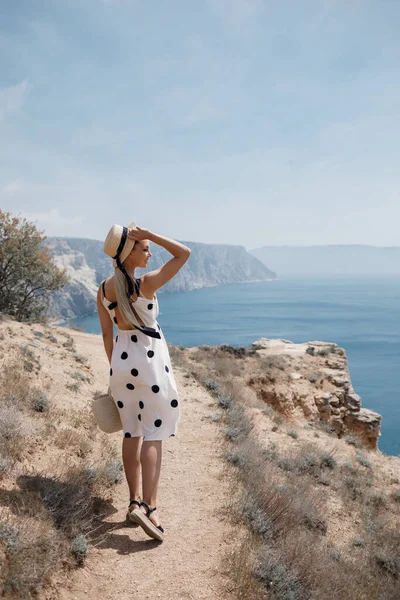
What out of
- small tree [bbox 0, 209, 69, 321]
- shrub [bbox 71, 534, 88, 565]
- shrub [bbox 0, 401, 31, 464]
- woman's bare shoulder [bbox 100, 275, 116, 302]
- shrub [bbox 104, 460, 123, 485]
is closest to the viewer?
shrub [bbox 71, 534, 88, 565]

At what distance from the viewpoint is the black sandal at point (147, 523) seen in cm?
319

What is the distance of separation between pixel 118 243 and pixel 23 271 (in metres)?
16.9

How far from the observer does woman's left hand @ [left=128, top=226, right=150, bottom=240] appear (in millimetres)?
3254

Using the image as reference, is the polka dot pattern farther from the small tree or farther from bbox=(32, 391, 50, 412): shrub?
the small tree

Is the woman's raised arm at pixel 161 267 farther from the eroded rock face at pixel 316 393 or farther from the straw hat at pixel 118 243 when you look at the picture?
the eroded rock face at pixel 316 393

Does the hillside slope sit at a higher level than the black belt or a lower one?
lower

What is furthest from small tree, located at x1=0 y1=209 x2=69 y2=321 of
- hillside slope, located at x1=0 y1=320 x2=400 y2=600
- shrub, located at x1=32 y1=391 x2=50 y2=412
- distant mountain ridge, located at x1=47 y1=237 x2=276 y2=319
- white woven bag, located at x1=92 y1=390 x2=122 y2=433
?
distant mountain ridge, located at x1=47 y1=237 x2=276 y2=319

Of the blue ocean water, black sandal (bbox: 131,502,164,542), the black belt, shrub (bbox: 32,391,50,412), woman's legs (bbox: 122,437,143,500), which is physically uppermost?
the black belt

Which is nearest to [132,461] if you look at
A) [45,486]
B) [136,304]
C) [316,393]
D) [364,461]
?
[45,486]

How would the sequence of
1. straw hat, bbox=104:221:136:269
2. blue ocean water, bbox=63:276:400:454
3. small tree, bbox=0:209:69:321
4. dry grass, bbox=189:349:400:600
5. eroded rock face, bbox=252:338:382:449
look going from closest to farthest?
straw hat, bbox=104:221:136:269, dry grass, bbox=189:349:400:600, eroded rock face, bbox=252:338:382:449, small tree, bbox=0:209:69:321, blue ocean water, bbox=63:276:400:454

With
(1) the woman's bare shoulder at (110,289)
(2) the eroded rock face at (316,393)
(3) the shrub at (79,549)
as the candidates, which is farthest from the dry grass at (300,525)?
(2) the eroded rock face at (316,393)

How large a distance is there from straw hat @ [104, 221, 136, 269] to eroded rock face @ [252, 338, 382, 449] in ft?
41.9

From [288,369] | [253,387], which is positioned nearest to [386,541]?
[253,387]

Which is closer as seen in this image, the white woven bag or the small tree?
the white woven bag
